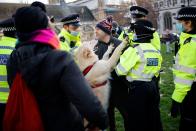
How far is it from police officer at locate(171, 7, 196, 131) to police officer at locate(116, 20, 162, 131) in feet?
1.16

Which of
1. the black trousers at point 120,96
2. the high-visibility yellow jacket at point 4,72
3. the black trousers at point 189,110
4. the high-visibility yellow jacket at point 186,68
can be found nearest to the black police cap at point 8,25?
the high-visibility yellow jacket at point 4,72

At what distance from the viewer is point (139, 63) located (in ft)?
17.3

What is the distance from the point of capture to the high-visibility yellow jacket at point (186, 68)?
16.8 feet

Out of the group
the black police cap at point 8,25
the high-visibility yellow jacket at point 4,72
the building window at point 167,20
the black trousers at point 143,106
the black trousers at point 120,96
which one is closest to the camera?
the high-visibility yellow jacket at point 4,72

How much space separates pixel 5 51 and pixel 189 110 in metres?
2.93

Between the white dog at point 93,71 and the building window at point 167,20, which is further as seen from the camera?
the building window at point 167,20

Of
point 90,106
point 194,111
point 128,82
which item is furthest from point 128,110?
point 90,106

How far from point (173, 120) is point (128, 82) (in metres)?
2.64

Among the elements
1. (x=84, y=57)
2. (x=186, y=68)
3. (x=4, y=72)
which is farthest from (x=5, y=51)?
(x=186, y=68)

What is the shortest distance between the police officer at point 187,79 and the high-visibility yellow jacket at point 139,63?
40 cm

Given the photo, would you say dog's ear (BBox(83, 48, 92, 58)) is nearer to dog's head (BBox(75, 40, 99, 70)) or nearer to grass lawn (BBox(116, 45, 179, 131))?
dog's head (BBox(75, 40, 99, 70))

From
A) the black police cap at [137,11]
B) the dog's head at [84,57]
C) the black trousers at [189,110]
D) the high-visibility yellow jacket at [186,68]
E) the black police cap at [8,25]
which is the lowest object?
the black trousers at [189,110]

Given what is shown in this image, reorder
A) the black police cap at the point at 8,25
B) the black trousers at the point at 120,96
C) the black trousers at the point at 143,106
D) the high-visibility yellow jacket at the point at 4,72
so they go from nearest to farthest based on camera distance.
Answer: the high-visibility yellow jacket at the point at 4,72
the black police cap at the point at 8,25
the black trousers at the point at 143,106
the black trousers at the point at 120,96

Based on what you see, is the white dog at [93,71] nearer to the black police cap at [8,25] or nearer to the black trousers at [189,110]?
the black police cap at [8,25]
